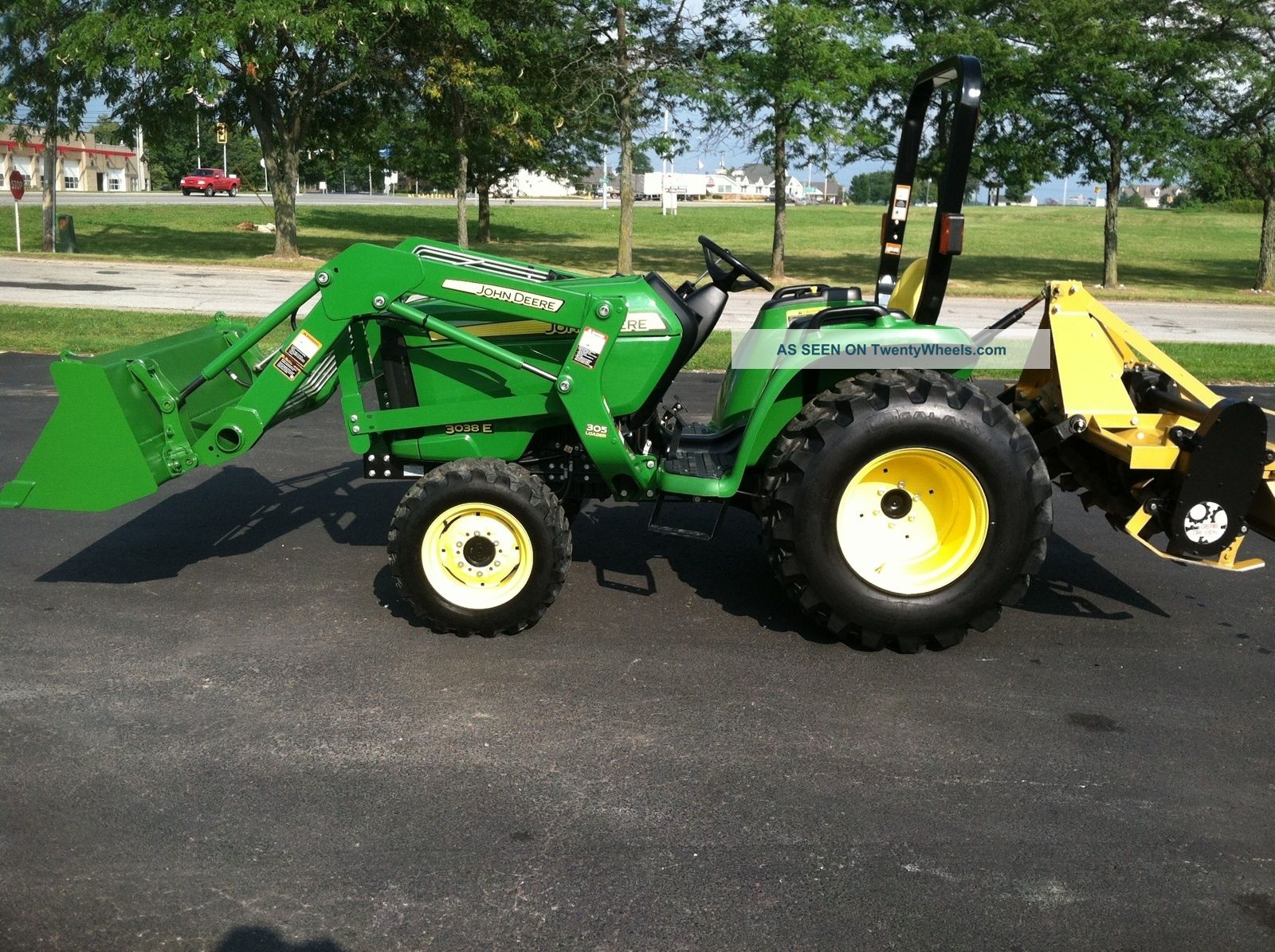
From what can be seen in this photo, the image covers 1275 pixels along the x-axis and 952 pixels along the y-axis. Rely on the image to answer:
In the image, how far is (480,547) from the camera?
5.00 meters

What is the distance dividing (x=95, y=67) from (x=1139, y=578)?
2167cm

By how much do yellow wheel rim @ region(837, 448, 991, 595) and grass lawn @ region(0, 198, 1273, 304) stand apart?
20437mm

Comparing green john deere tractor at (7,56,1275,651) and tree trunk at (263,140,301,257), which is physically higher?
tree trunk at (263,140,301,257)

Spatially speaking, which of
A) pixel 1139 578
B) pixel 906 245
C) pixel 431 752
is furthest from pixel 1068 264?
pixel 431 752

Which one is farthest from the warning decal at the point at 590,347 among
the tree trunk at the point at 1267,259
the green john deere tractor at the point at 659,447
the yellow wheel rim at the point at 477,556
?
the tree trunk at the point at 1267,259

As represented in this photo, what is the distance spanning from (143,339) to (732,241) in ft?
Answer: 98.4

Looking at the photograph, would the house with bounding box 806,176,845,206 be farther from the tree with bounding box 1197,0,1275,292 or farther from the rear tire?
the rear tire

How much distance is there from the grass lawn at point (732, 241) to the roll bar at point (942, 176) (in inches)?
765

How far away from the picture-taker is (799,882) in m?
3.33

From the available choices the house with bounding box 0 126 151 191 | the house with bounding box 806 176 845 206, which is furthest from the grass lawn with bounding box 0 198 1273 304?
the house with bounding box 806 176 845 206

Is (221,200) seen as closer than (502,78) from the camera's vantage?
No

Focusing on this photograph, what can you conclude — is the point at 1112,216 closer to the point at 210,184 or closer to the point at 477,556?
the point at 477,556

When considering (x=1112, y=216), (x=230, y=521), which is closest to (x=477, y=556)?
(x=230, y=521)

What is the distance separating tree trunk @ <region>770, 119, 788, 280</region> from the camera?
953 inches
